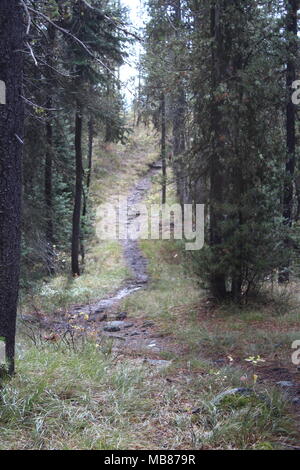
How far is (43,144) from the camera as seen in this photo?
10773 millimetres

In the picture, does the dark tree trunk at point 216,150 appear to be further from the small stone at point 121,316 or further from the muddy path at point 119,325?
the small stone at point 121,316

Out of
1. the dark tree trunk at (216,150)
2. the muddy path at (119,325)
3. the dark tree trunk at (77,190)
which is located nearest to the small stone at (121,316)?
the muddy path at (119,325)

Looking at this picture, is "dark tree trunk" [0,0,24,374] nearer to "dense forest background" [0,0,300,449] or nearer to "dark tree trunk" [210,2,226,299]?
"dense forest background" [0,0,300,449]

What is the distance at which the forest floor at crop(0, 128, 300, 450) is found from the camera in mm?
3840

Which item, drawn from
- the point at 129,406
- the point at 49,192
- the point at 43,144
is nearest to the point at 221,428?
the point at 129,406

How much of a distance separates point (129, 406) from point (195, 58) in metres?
8.34

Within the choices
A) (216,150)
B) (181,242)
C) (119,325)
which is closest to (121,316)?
(119,325)

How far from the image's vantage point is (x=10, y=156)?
4582 millimetres

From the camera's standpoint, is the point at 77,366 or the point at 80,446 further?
the point at 77,366

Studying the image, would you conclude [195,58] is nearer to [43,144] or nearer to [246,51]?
[246,51]

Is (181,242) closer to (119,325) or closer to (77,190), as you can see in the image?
(119,325)

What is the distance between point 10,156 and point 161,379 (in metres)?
3.12

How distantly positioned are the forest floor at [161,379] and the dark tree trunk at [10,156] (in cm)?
82
